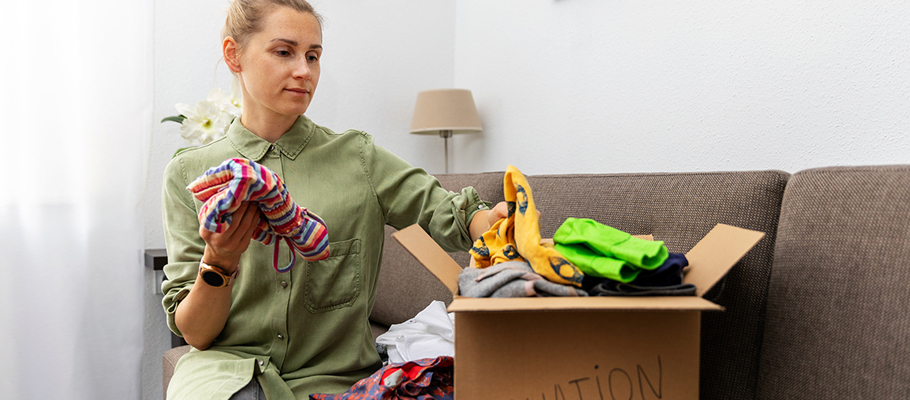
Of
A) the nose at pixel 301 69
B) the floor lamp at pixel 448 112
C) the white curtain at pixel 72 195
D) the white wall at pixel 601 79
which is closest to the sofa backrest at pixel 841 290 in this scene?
the white wall at pixel 601 79

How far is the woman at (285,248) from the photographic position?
1.00m

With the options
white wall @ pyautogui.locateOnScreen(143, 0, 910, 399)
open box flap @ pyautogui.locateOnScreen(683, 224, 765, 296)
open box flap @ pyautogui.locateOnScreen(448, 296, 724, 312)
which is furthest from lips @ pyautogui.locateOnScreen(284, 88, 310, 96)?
white wall @ pyautogui.locateOnScreen(143, 0, 910, 399)

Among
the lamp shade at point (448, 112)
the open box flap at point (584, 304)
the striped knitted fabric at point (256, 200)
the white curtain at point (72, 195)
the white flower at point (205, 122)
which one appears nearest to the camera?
the open box flap at point (584, 304)

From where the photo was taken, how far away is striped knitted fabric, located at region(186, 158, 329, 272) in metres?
0.68

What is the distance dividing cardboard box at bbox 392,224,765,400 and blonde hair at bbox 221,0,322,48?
2.28 ft

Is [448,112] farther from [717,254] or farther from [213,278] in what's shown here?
[717,254]

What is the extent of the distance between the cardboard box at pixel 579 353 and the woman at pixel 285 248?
13.2 inches

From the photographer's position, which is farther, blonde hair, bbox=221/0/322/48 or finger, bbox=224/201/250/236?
blonde hair, bbox=221/0/322/48

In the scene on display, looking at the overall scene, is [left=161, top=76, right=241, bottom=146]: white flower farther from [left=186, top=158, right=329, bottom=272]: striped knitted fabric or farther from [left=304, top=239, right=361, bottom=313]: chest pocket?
[left=186, top=158, right=329, bottom=272]: striped knitted fabric

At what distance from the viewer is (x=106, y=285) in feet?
6.10

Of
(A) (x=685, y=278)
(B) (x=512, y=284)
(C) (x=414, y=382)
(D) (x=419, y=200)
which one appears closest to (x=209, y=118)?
(D) (x=419, y=200)

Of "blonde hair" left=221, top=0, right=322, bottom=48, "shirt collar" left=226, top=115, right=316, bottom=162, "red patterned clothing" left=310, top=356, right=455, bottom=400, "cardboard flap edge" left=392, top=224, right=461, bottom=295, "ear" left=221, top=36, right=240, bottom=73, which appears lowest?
"red patterned clothing" left=310, top=356, right=455, bottom=400

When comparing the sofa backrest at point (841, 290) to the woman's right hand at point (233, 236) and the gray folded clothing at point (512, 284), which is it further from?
the woman's right hand at point (233, 236)

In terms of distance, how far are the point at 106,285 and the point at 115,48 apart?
77 centimetres
